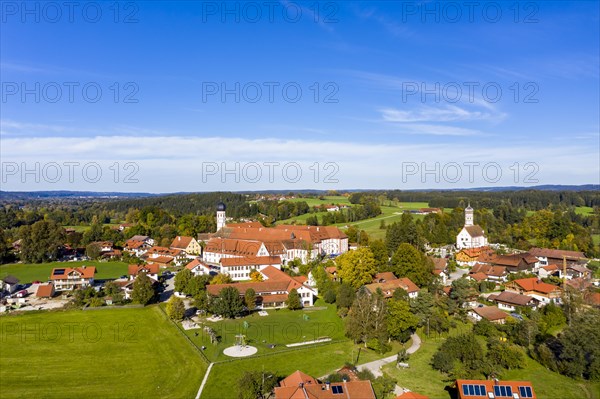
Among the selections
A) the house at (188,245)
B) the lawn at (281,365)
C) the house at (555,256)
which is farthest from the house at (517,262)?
the house at (188,245)

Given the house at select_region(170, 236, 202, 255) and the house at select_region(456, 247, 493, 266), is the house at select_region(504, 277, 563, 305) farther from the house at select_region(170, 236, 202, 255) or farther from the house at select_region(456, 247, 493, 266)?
the house at select_region(170, 236, 202, 255)

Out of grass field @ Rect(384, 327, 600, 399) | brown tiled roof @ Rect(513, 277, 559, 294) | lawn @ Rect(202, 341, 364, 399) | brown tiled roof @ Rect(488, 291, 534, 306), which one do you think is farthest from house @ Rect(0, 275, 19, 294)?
brown tiled roof @ Rect(513, 277, 559, 294)

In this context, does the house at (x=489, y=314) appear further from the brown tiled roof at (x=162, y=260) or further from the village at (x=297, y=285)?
the brown tiled roof at (x=162, y=260)

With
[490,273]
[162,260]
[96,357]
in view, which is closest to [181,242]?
[162,260]

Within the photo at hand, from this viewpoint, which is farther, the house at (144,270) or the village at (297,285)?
the house at (144,270)

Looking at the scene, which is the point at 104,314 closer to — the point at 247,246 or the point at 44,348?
the point at 44,348

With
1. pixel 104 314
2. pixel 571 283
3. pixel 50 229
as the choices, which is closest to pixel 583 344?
pixel 571 283

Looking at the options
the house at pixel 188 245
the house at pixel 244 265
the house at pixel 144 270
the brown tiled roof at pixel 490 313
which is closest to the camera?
the brown tiled roof at pixel 490 313
